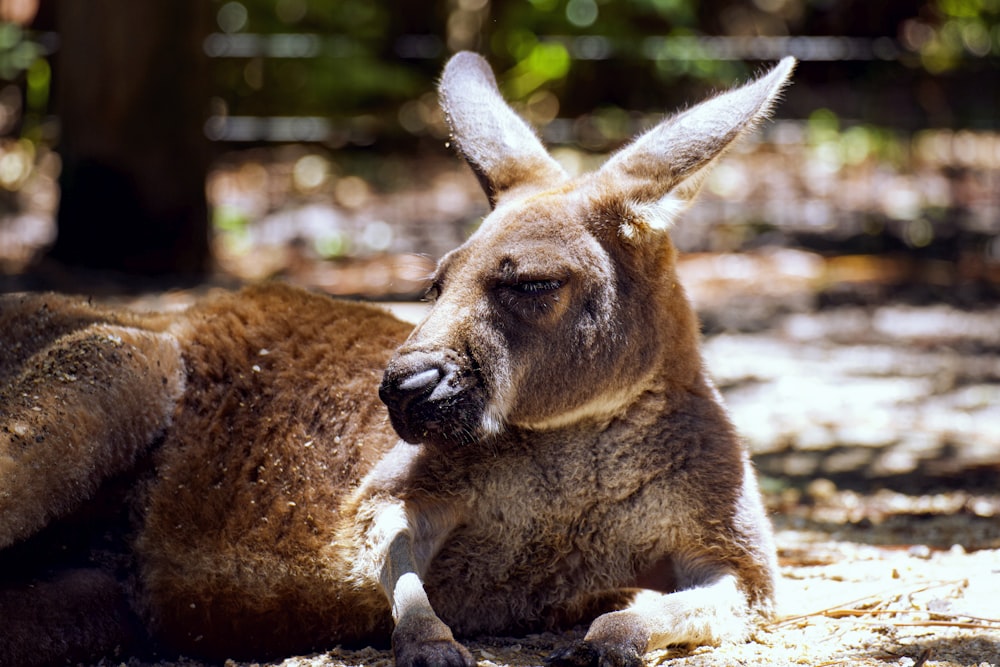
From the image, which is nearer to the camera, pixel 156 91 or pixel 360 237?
pixel 156 91

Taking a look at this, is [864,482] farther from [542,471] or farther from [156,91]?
[156,91]

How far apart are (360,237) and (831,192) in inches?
198

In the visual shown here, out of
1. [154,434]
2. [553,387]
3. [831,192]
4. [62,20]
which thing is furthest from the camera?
[831,192]

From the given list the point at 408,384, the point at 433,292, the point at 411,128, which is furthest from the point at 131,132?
the point at 408,384

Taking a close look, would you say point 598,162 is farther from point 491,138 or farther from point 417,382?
point 417,382

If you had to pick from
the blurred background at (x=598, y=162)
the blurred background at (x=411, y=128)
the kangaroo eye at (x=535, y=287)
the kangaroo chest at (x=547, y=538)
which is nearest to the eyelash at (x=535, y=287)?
the kangaroo eye at (x=535, y=287)

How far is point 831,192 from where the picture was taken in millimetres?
12906

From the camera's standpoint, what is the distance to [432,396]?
11.1 feet

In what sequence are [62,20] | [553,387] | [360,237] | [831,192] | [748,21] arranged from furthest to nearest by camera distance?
[748,21], [831,192], [360,237], [62,20], [553,387]

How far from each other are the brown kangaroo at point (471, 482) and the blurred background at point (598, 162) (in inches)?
94.5

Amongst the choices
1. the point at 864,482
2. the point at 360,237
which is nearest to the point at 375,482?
the point at 864,482

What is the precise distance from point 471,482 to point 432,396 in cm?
40

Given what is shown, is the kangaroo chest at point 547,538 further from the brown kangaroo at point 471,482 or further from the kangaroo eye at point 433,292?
the kangaroo eye at point 433,292

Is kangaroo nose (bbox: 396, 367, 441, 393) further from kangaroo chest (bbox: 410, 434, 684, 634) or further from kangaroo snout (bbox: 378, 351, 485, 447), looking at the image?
kangaroo chest (bbox: 410, 434, 684, 634)
